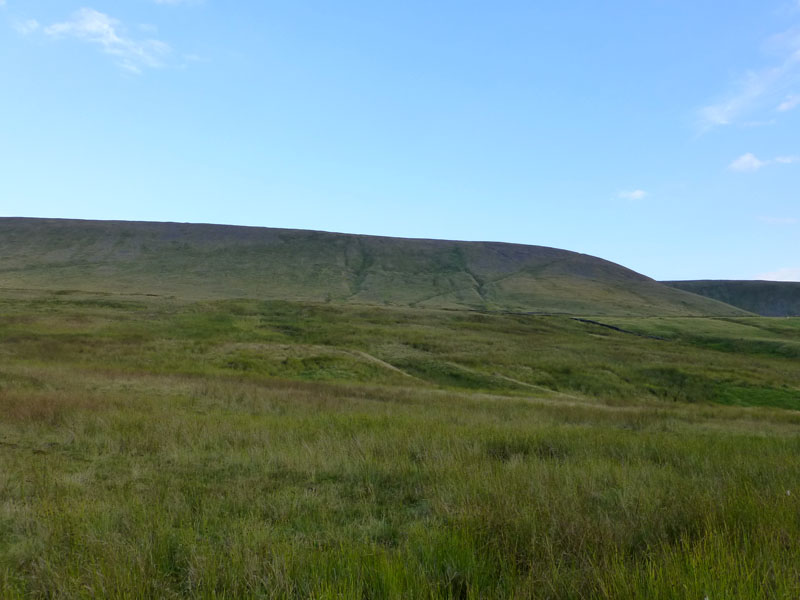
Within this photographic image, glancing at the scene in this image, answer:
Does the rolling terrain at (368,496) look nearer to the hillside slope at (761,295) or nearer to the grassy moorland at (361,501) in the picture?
the grassy moorland at (361,501)

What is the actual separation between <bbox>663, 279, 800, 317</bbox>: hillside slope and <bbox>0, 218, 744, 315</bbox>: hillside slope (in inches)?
2181

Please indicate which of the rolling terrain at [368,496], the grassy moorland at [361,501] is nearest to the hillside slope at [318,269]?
the rolling terrain at [368,496]

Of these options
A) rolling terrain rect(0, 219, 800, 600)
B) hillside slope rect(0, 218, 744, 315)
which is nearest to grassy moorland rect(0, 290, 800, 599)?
rolling terrain rect(0, 219, 800, 600)

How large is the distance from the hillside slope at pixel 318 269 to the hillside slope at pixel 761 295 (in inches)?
2181

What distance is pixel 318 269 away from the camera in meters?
136

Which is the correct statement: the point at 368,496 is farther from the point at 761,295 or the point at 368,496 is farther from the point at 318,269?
the point at 761,295

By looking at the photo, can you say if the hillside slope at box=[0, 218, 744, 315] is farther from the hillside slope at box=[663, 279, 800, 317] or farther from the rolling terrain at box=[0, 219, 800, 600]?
the rolling terrain at box=[0, 219, 800, 600]

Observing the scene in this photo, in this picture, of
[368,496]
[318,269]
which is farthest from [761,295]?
[368,496]

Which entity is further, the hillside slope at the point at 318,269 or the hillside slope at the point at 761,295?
the hillside slope at the point at 761,295

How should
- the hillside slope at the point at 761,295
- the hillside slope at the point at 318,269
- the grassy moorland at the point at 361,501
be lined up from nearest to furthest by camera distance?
1. the grassy moorland at the point at 361,501
2. the hillside slope at the point at 318,269
3. the hillside slope at the point at 761,295

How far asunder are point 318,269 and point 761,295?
521ft

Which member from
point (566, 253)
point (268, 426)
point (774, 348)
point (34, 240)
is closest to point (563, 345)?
point (774, 348)

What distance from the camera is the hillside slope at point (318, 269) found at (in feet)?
362

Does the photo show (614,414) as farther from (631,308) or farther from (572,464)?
(631,308)
